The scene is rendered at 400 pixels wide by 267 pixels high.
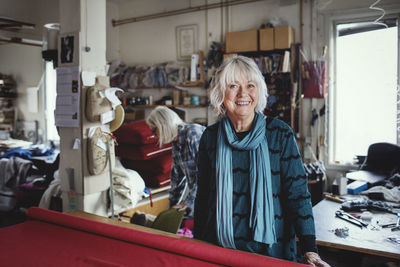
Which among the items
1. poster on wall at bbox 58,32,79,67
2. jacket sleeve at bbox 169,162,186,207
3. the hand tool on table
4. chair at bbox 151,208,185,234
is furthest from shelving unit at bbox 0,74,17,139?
the hand tool on table

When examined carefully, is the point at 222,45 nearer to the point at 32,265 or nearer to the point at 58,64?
the point at 58,64

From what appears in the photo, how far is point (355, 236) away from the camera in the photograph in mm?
2311

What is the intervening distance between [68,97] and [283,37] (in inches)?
132

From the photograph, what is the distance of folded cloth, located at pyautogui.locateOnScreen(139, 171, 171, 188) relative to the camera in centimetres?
423

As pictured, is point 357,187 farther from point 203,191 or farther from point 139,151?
point 139,151

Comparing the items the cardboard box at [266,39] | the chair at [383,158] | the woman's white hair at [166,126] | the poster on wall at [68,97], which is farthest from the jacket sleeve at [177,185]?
the cardboard box at [266,39]

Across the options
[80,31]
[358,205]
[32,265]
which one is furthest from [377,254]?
[80,31]

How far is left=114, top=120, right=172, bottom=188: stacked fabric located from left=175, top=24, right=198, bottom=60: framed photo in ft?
8.79

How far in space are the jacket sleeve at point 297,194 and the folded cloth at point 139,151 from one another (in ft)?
8.72

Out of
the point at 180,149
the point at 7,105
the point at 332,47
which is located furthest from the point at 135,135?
the point at 7,105

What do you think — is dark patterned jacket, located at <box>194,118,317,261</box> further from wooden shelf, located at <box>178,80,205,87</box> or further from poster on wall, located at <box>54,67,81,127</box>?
wooden shelf, located at <box>178,80,205,87</box>

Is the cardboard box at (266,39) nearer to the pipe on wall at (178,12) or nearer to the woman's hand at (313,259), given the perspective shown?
the pipe on wall at (178,12)

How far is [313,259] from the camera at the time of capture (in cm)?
153

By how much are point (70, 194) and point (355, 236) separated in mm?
2263
